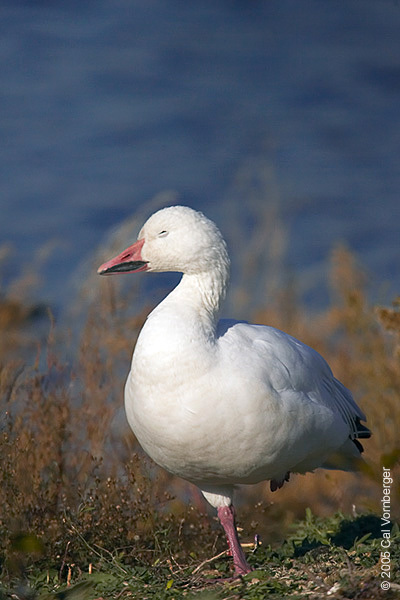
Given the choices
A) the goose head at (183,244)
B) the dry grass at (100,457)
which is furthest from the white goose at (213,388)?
the dry grass at (100,457)

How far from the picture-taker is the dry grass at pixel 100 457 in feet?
13.8

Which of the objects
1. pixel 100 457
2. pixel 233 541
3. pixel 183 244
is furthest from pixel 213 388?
pixel 100 457

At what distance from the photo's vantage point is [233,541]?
13.5ft

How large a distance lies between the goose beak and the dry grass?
77 cm

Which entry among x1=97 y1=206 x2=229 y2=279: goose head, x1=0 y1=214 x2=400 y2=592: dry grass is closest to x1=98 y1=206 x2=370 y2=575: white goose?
x1=97 y1=206 x2=229 y2=279: goose head

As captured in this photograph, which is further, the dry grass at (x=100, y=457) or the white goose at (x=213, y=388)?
the dry grass at (x=100, y=457)

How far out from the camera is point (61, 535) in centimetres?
428

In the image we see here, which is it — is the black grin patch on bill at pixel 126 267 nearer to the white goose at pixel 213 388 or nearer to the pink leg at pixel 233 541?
the white goose at pixel 213 388

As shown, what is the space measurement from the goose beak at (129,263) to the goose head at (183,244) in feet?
0.11

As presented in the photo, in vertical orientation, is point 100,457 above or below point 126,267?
below

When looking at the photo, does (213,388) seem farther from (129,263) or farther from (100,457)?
(100,457)

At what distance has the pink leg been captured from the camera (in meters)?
3.99

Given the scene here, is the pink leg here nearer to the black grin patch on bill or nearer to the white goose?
the white goose

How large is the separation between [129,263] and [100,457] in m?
1.23
